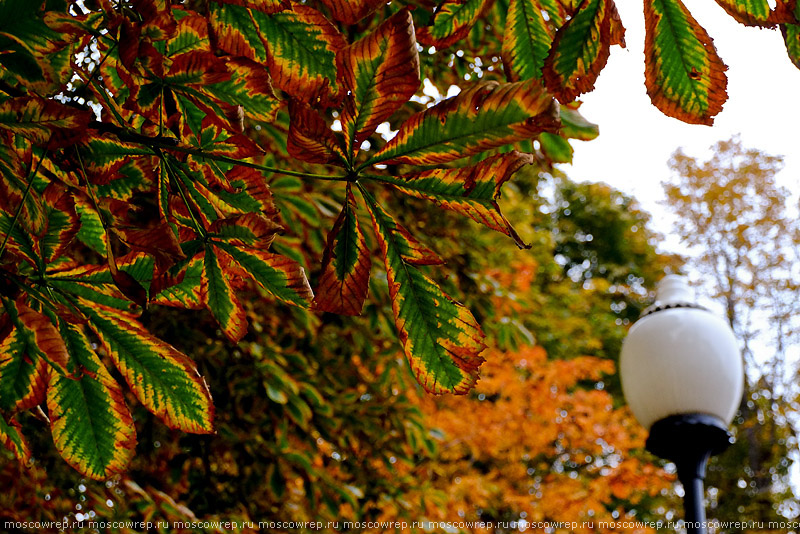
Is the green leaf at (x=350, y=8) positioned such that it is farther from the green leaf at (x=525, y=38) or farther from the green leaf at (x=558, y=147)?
the green leaf at (x=558, y=147)

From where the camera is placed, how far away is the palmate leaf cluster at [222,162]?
0.54 metres

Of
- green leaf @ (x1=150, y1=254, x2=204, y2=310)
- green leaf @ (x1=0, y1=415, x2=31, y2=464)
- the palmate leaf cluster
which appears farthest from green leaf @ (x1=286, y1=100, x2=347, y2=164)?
green leaf @ (x1=0, y1=415, x2=31, y2=464)

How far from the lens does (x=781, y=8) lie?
0.56 m

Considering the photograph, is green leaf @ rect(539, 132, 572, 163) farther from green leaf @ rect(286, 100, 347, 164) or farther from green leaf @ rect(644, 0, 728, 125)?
green leaf @ rect(286, 100, 347, 164)

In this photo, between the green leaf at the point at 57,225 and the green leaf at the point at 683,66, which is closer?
the green leaf at the point at 683,66

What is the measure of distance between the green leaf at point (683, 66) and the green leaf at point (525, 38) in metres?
0.11

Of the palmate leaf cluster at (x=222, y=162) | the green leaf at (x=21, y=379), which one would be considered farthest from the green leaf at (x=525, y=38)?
the green leaf at (x=21, y=379)

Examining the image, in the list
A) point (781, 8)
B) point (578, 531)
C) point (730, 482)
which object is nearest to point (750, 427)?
point (730, 482)

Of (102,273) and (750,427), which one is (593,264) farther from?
(102,273)

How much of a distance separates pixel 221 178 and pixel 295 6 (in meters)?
0.20

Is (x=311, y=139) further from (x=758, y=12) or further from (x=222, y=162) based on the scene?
(x=758, y=12)

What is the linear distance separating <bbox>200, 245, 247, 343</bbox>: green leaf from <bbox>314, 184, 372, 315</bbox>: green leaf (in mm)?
120

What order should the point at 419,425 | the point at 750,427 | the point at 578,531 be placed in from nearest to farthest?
the point at 419,425
the point at 578,531
the point at 750,427

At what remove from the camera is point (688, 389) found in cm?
234
